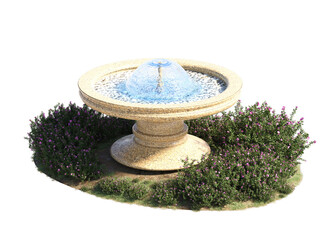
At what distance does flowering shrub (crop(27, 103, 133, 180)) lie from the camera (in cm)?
938

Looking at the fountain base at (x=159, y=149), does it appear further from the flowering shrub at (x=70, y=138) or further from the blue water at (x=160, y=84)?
the flowering shrub at (x=70, y=138)

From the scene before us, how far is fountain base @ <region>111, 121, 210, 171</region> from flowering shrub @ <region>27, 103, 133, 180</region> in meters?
0.67

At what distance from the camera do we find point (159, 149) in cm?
972

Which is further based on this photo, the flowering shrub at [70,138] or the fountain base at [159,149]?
the fountain base at [159,149]

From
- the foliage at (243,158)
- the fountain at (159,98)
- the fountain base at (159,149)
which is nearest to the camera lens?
Result: the foliage at (243,158)

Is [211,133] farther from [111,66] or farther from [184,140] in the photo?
[111,66]

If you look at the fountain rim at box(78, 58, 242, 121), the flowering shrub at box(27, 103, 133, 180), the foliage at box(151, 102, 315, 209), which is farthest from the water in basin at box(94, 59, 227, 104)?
the flowering shrub at box(27, 103, 133, 180)

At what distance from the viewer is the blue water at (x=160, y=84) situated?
945 centimetres

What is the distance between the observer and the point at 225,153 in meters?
9.45

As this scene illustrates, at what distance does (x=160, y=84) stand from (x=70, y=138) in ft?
6.80

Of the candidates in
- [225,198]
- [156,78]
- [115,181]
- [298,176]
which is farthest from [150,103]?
[298,176]

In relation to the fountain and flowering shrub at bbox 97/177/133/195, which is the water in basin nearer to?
the fountain

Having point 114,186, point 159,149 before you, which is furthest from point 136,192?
point 159,149

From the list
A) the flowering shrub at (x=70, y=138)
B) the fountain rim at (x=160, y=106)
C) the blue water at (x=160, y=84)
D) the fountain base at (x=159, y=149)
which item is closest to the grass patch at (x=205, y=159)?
the flowering shrub at (x=70, y=138)
